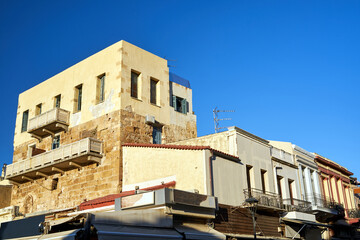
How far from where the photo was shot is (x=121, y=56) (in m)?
25.0

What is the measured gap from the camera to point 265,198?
21.6 metres

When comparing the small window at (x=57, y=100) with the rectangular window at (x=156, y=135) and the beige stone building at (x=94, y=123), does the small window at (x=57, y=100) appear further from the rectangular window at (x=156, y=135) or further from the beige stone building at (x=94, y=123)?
the rectangular window at (x=156, y=135)

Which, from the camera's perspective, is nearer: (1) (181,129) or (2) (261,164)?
(2) (261,164)

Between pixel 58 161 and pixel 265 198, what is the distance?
12.5 m

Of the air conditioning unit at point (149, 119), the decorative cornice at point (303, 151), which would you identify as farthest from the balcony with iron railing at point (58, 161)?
the decorative cornice at point (303, 151)

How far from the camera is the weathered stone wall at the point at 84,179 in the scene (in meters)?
23.0

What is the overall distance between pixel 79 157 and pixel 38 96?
9.53 metres

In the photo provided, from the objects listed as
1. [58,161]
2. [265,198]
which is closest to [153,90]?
[58,161]

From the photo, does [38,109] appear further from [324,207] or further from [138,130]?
[324,207]

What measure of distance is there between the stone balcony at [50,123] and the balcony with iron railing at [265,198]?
13.3 m

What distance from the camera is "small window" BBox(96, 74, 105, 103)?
25875mm

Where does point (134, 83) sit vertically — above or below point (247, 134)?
above

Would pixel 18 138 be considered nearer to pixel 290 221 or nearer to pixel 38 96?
pixel 38 96

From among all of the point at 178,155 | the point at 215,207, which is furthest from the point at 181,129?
Answer: the point at 215,207
